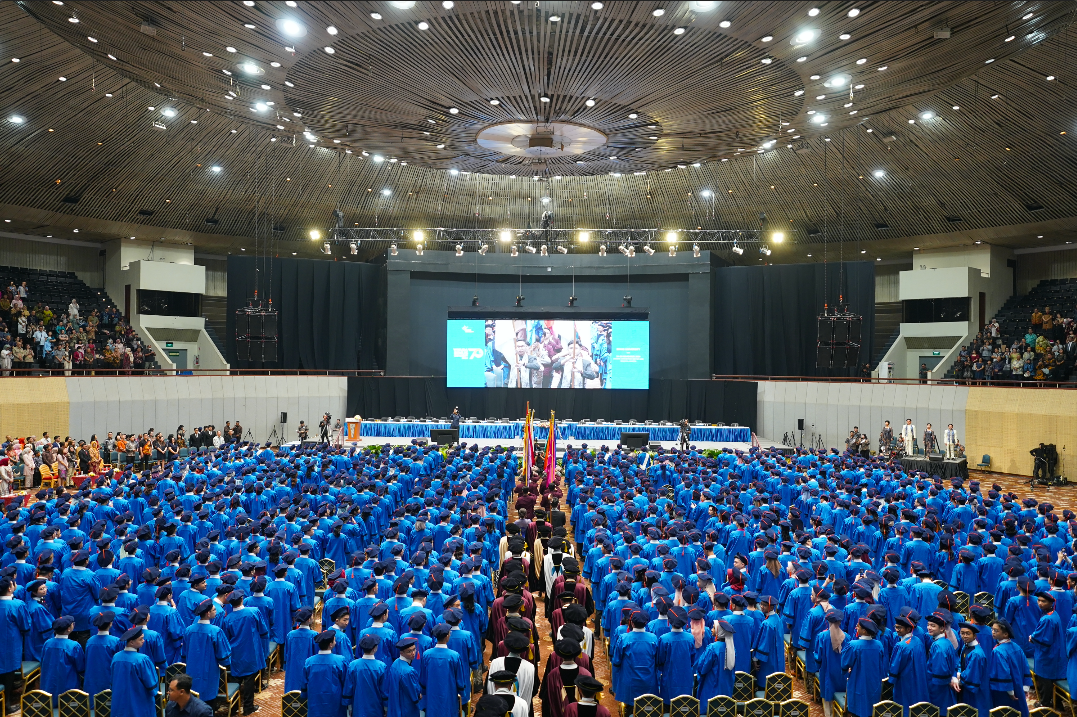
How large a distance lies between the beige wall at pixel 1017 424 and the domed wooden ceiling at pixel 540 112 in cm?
719

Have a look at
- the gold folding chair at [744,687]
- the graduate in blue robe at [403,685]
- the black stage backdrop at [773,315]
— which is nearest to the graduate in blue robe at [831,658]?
the gold folding chair at [744,687]

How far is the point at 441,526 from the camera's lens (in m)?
12.9

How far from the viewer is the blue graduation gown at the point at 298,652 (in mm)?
→ 8039

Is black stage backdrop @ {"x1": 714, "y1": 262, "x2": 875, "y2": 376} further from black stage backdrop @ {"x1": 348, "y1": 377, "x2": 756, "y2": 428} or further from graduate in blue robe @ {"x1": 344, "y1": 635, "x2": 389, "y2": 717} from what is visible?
graduate in blue robe @ {"x1": 344, "y1": 635, "x2": 389, "y2": 717}

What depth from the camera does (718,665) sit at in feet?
26.0

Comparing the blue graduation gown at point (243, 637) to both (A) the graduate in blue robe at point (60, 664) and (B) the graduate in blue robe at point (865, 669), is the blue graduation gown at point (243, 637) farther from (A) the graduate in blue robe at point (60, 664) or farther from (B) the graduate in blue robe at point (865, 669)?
(B) the graduate in blue robe at point (865, 669)

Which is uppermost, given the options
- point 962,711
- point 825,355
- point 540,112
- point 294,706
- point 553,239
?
point 540,112

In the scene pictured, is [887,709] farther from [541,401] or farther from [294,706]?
[541,401]

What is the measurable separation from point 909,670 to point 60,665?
8622 millimetres

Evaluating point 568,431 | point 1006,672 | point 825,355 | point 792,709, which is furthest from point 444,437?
point 1006,672

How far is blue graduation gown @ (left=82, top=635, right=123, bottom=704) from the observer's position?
7730 mm

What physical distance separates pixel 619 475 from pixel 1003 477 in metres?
15.7

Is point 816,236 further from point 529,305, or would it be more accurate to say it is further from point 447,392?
point 447,392

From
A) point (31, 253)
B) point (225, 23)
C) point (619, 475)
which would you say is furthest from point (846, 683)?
point (31, 253)
